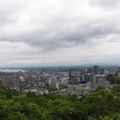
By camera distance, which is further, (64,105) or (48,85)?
(48,85)

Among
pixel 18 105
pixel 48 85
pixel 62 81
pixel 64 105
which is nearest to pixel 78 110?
pixel 64 105

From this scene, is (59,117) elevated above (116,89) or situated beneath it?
situated beneath

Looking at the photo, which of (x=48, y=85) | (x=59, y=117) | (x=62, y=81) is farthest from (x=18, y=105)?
(x=62, y=81)

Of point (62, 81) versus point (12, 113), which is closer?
point (12, 113)

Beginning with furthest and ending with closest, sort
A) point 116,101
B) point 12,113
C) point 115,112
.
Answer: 1. point 116,101
2. point 115,112
3. point 12,113

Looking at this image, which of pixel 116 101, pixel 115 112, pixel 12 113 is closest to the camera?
pixel 12 113

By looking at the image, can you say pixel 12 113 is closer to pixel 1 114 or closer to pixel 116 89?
pixel 1 114

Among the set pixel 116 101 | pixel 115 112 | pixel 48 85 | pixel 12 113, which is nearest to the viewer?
pixel 12 113

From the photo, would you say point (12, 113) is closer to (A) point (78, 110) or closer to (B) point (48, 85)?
(A) point (78, 110)

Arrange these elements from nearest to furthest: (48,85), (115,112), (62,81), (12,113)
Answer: (12,113) → (115,112) → (48,85) → (62,81)
